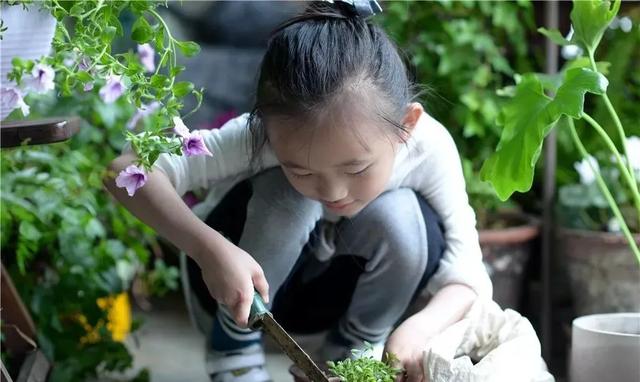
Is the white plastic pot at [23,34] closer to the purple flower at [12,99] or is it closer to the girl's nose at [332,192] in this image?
the purple flower at [12,99]

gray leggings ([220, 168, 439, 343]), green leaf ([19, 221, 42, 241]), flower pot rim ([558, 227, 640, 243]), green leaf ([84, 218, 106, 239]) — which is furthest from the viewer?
flower pot rim ([558, 227, 640, 243])

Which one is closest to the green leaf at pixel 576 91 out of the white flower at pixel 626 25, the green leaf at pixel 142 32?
the green leaf at pixel 142 32

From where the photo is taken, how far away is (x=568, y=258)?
2057mm

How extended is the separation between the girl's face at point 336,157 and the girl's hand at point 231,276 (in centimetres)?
14

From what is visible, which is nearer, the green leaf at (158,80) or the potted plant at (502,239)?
the green leaf at (158,80)

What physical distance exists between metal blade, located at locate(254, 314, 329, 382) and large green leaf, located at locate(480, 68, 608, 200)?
0.36m

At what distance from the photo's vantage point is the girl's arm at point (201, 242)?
1270 mm

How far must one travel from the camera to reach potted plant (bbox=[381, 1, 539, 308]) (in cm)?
209

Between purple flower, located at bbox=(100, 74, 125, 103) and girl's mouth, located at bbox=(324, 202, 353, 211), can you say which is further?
girl's mouth, located at bbox=(324, 202, 353, 211)

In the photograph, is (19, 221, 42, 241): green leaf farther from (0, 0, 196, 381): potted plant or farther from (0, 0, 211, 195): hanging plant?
(0, 0, 211, 195): hanging plant

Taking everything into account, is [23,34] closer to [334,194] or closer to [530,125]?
[334,194]

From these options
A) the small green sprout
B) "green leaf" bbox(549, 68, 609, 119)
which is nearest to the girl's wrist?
the small green sprout

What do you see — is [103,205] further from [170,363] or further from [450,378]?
[450,378]

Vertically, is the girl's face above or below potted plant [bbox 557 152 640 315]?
above
